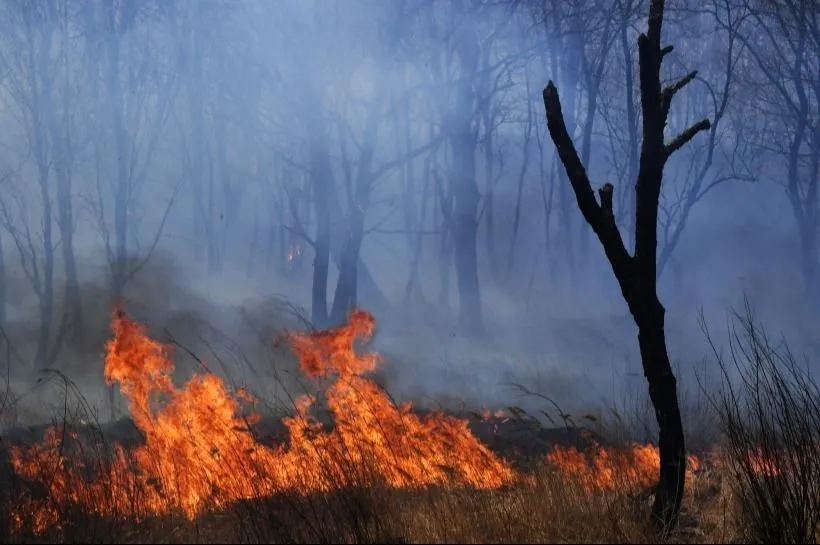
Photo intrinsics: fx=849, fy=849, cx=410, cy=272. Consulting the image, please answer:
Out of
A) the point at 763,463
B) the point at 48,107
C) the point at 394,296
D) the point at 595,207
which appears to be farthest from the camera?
the point at 394,296

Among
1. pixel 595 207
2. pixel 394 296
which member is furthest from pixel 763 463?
pixel 394 296

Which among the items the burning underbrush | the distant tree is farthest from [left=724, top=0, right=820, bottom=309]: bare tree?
the burning underbrush

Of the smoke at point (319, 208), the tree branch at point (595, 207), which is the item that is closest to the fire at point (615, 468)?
the tree branch at point (595, 207)

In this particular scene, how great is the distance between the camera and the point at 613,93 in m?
27.2

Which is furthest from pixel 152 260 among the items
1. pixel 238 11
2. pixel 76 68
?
pixel 238 11

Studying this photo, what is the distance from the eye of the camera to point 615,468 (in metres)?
6.36

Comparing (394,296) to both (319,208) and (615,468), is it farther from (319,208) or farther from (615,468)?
(615,468)

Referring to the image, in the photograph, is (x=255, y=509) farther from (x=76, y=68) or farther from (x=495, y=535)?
(x=76, y=68)

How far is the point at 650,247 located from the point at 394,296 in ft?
87.8

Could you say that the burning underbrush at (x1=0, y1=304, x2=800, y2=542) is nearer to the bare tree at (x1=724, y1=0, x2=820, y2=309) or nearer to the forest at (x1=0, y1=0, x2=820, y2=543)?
the forest at (x1=0, y1=0, x2=820, y2=543)

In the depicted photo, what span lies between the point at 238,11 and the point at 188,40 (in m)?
2.78

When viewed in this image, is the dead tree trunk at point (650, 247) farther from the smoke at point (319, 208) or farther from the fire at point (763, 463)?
the smoke at point (319, 208)

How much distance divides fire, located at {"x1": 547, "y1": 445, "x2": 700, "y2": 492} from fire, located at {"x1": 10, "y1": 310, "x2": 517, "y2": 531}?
0.76 metres

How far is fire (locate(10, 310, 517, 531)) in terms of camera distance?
5691mm
